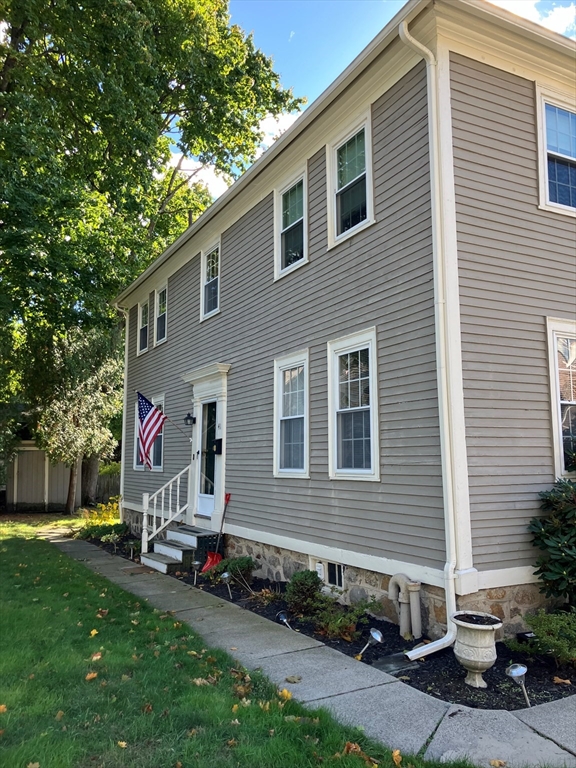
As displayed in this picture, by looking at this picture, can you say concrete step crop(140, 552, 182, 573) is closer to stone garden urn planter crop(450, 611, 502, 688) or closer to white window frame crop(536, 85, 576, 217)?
stone garden urn planter crop(450, 611, 502, 688)

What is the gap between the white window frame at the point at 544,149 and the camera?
639 centimetres

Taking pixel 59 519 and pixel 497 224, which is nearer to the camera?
pixel 497 224

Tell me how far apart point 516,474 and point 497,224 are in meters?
2.60

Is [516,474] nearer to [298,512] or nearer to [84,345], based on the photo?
[298,512]

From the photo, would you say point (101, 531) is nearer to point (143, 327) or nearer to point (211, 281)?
point (143, 327)

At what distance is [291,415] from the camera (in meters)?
8.23

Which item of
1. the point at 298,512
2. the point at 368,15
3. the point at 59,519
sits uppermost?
the point at 368,15

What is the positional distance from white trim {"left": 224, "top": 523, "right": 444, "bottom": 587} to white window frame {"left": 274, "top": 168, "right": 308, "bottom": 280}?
3824 millimetres

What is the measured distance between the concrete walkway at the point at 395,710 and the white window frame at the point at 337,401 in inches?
72.5

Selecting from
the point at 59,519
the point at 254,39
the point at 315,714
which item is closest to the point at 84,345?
the point at 59,519

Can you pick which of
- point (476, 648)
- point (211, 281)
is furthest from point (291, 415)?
point (476, 648)

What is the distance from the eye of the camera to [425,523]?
18.2ft

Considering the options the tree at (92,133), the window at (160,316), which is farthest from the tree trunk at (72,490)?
the window at (160,316)

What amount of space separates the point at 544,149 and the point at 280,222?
3851 mm
